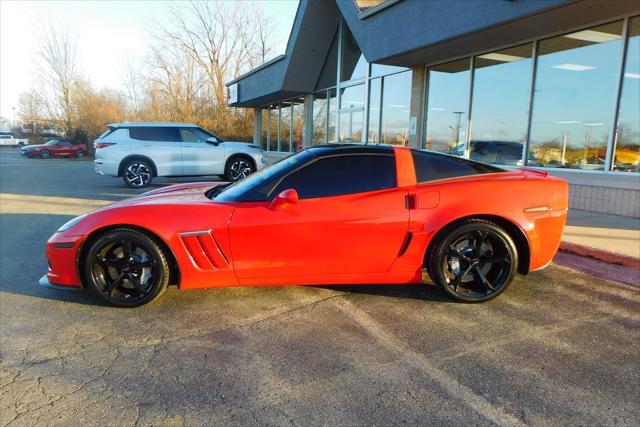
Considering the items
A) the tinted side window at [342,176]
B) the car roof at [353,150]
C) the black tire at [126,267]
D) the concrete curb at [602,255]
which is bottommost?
the concrete curb at [602,255]

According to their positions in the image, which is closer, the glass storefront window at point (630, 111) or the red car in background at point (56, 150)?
the glass storefront window at point (630, 111)

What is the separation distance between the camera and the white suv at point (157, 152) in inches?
446

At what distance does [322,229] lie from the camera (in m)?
3.42

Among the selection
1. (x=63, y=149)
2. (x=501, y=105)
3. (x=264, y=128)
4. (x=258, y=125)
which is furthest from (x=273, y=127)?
(x=63, y=149)

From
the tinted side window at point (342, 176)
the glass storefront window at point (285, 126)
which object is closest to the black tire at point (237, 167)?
the tinted side window at point (342, 176)

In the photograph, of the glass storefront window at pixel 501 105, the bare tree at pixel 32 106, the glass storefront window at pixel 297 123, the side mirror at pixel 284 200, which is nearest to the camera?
the side mirror at pixel 284 200

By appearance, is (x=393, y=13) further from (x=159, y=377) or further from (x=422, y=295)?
(x=159, y=377)

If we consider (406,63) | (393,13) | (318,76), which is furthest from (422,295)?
(318,76)

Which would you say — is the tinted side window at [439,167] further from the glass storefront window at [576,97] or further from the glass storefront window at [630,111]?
the glass storefront window at [576,97]

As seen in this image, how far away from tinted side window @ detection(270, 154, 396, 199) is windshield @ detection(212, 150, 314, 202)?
0.13 meters

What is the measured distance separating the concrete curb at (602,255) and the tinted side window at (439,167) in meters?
2.20

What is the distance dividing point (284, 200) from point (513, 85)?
818 cm

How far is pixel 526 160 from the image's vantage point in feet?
30.2

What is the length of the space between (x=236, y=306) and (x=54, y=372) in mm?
1377
